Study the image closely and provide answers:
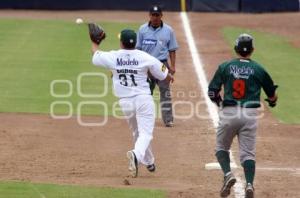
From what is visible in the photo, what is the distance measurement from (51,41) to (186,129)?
39.4 ft

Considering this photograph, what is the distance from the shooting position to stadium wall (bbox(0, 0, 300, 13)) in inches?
1345

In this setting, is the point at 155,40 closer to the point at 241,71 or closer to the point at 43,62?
the point at 241,71

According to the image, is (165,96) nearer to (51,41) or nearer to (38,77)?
(38,77)

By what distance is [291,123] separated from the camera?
609 inches

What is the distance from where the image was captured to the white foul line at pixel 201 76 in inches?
408

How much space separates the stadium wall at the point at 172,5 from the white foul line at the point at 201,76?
67cm

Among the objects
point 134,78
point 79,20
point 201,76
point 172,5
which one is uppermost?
point 134,78

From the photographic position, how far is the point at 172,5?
34312 mm

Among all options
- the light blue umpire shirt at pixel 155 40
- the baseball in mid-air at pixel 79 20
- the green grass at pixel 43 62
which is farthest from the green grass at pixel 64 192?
the baseball in mid-air at pixel 79 20

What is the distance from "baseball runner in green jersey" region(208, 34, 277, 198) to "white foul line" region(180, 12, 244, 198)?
21.1 inches

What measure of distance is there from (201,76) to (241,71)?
11176 mm

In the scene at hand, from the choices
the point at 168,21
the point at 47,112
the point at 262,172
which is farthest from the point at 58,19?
the point at 262,172

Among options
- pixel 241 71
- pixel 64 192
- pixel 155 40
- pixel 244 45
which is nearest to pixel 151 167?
pixel 64 192

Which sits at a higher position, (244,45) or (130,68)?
(244,45)
